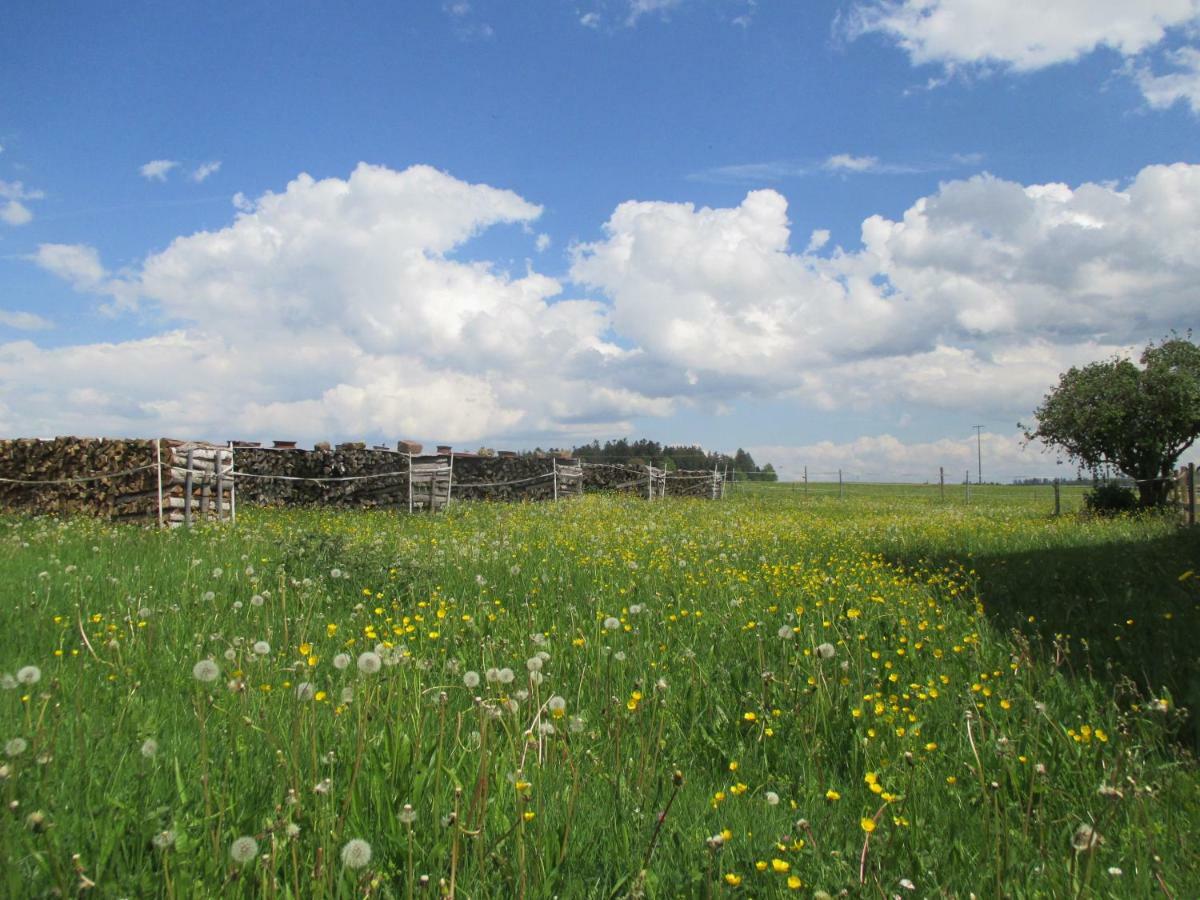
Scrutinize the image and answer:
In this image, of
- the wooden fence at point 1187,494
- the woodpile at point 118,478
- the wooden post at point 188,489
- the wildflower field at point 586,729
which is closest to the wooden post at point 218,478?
the woodpile at point 118,478

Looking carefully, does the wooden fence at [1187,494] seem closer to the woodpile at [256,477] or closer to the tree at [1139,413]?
the tree at [1139,413]

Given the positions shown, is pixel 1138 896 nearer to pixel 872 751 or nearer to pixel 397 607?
pixel 872 751

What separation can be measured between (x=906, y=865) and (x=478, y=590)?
466 cm

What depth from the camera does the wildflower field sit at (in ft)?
7.67

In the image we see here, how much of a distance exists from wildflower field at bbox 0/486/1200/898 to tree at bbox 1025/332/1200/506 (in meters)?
19.0

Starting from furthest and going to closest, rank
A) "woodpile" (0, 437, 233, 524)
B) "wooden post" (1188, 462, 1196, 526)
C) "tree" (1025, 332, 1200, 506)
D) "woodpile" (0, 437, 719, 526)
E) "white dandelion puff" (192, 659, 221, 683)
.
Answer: "tree" (1025, 332, 1200, 506) < "wooden post" (1188, 462, 1196, 526) < "woodpile" (0, 437, 719, 526) < "woodpile" (0, 437, 233, 524) < "white dandelion puff" (192, 659, 221, 683)

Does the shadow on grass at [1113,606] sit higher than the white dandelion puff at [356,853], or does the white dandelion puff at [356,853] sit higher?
the white dandelion puff at [356,853]

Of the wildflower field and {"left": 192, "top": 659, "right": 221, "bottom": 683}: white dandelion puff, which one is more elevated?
{"left": 192, "top": 659, "right": 221, "bottom": 683}: white dandelion puff

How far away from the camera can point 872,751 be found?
3.75 meters

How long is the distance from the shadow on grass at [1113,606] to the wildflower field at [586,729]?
0.05m

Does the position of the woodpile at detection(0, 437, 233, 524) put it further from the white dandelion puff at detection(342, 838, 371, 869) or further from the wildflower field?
the white dandelion puff at detection(342, 838, 371, 869)

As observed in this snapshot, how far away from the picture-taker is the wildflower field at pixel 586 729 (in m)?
2.34

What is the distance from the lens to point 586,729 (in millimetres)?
3734

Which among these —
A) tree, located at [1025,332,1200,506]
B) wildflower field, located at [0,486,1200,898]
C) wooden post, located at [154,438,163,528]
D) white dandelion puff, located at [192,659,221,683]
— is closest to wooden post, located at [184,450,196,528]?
wooden post, located at [154,438,163,528]
